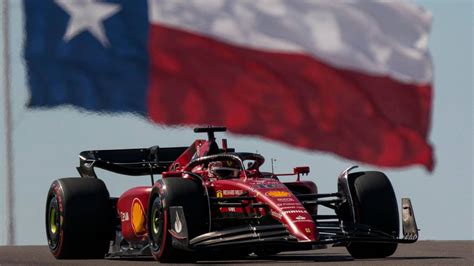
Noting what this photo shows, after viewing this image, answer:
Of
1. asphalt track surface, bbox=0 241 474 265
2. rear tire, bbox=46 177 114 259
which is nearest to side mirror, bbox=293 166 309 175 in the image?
asphalt track surface, bbox=0 241 474 265

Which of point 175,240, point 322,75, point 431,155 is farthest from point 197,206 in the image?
point 322,75

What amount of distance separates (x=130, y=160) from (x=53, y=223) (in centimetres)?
194

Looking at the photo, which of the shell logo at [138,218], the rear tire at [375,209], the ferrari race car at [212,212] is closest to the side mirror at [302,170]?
the ferrari race car at [212,212]

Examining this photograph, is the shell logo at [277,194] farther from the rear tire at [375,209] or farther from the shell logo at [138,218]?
the shell logo at [138,218]

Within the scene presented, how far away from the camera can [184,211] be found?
76.7 feet

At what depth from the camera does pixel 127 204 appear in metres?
25.7

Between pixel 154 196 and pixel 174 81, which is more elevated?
pixel 174 81

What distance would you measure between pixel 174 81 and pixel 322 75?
306cm

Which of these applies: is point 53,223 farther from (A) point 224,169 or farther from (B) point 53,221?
(A) point 224,169

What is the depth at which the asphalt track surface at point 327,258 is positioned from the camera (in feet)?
76.8

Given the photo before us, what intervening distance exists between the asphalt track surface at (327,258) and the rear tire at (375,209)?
24cm

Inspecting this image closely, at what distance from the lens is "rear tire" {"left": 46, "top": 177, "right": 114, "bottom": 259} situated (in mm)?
25750

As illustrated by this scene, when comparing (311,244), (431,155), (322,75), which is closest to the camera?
(311,244)

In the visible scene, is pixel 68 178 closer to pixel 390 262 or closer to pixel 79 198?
pixel 79 198
